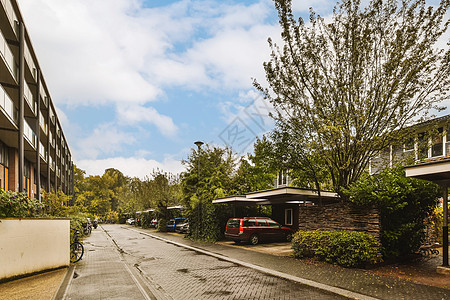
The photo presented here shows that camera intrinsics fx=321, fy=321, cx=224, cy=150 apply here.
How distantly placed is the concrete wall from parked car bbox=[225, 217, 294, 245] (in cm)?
949

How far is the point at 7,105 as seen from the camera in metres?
16.5

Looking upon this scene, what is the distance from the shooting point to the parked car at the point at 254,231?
59.3 ft

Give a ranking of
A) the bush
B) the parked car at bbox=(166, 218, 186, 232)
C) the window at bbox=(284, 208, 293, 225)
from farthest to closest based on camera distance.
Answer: the parked car at bbox=(166, 218, 186, 232), the window at bbox=(284, 208, 293, 225), the bush

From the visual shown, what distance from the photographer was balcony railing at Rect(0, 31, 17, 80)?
15840 mm

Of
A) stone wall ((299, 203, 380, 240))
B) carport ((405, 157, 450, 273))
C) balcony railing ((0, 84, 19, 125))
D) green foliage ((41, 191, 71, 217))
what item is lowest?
stone wall ((299, 203, 380, 240))

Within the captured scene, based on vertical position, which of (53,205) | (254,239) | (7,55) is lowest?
(254,239)

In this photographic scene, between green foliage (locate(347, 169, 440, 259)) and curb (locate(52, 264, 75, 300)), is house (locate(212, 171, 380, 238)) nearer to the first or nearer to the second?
green foliage (locate(347, 169, 440, 259))

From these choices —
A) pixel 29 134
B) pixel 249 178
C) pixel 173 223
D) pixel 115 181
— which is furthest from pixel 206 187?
pixel 115 181

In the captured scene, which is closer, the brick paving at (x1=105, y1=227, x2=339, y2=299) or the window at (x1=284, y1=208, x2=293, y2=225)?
the brick paving at (x1=105, y1=227, x2=339, y2=299)

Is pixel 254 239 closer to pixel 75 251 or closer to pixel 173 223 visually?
pixel 75 251

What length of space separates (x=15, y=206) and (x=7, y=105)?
9.53 metres

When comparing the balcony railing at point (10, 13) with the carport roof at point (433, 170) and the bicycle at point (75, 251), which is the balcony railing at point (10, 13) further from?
the carport roof at point (433, 170)

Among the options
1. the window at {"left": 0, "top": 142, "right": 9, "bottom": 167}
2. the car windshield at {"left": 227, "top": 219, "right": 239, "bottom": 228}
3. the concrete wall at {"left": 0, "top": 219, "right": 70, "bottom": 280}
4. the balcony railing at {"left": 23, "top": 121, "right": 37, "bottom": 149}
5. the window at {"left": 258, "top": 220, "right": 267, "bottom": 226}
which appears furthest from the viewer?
the window at {"left": 0, "top": 142, "right": 9, "bottom": 167}

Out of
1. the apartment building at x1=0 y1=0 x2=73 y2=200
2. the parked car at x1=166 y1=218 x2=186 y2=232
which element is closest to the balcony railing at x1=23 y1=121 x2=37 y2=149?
the apartment building at x1=0 y1=0 x2=73 y2=200
